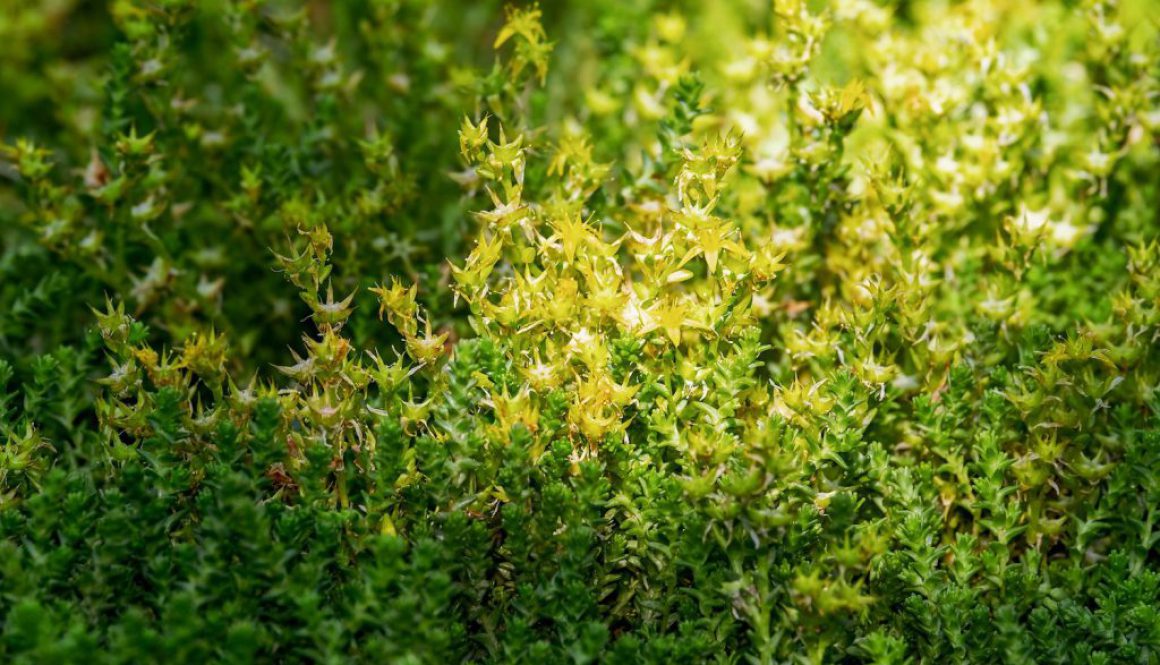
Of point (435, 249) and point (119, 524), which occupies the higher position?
point (119, 524)

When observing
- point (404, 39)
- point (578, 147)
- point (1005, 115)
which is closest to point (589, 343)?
point (578, 147)

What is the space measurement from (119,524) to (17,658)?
23cm

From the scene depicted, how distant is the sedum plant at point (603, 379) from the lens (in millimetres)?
1743

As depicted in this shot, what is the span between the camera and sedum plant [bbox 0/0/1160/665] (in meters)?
1.74

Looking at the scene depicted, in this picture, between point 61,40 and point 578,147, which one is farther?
point 61,40

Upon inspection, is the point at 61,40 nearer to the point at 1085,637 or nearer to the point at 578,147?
the point at 578,147

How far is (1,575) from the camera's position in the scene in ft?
5.81

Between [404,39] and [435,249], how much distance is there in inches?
24.3

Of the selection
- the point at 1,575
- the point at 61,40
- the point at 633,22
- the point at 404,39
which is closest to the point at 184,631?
the point at 1,575

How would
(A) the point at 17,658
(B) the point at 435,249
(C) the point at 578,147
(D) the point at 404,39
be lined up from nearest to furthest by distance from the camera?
(A) the point at 17,658 → (C) the point at 578,147 → (B) the point at 435,249 → (D) the point at 404,39

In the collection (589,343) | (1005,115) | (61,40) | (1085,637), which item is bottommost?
(61,40)

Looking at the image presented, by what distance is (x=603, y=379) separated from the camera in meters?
1.87

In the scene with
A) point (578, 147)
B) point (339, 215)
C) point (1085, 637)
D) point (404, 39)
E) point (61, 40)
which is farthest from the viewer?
point (61, 40)

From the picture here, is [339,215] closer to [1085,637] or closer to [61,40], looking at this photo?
[1085,637]
